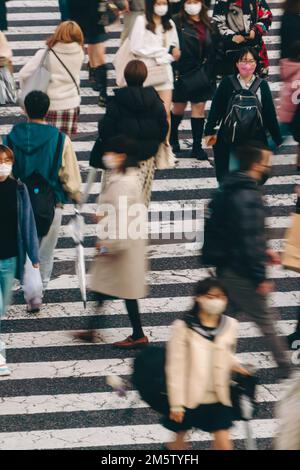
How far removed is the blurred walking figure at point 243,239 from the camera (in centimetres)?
1027

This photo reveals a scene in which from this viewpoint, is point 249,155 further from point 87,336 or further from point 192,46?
point 192,46

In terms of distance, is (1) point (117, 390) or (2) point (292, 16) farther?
(2) point (292, 16)

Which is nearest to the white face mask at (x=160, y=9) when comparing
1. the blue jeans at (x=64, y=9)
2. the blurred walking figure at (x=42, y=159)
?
the blue jeans at (x=64, y=9)

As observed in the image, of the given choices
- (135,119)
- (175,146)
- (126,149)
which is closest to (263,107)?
(135,119)

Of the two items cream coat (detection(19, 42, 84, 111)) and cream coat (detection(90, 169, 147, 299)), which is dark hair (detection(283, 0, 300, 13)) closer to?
cream coat (detection(19, 42, 84, 111))

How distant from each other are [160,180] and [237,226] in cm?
418

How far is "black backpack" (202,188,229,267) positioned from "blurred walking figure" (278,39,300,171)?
102 inches

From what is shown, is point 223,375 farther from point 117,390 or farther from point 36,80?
point 36,80

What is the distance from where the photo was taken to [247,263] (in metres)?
10.3

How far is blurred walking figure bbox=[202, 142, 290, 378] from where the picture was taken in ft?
33.7

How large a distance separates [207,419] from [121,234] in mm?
2180

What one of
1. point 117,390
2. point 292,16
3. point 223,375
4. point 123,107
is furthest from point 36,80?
point 223,375

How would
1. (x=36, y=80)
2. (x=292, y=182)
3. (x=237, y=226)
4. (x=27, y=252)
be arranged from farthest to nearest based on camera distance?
(x=292, y=182) < (x=36, y=80) < (x=27, y=252) < (x=237, y=226)

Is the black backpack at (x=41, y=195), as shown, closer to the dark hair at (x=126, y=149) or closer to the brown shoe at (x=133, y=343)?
the dark hair at (x=126, y=149)
